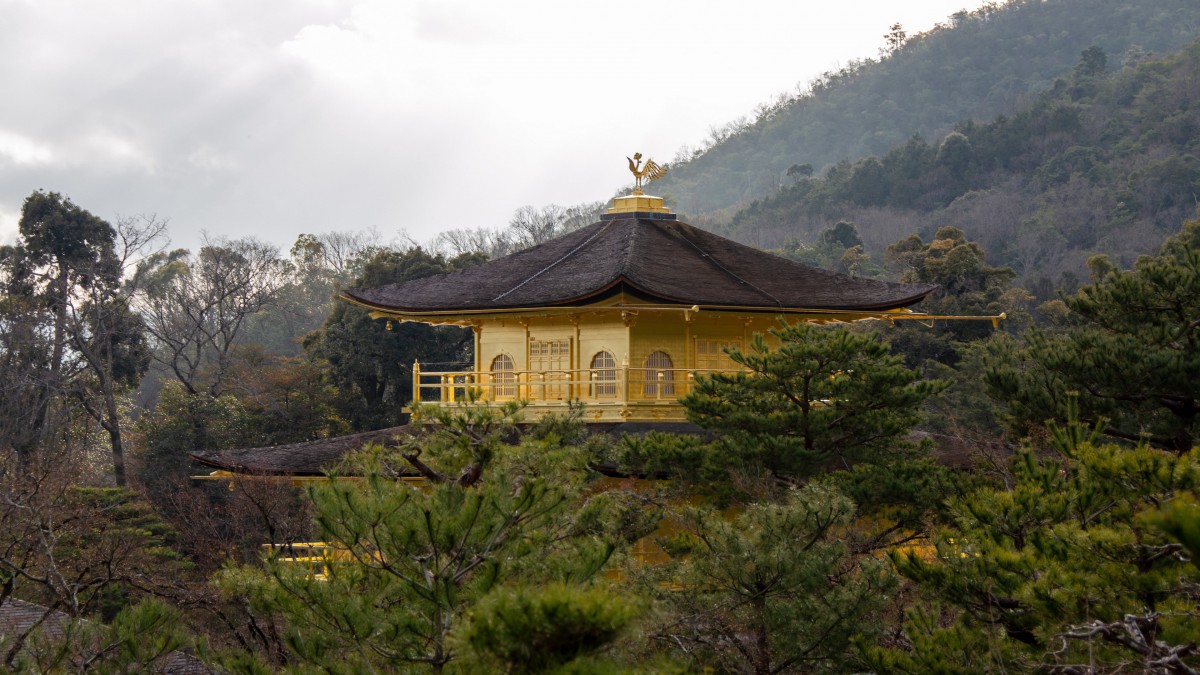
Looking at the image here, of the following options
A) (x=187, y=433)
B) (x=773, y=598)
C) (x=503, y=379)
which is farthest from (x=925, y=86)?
(x=773, y=598)

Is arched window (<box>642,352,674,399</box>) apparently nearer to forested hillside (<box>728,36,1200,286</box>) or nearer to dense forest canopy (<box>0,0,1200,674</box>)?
dense forest canopy (<box>0,0,1200,674</box>)

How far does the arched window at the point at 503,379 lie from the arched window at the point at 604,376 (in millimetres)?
1476

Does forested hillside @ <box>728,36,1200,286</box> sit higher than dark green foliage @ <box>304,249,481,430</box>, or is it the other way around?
forested hillside @ <box>728,36,1200,286</box>

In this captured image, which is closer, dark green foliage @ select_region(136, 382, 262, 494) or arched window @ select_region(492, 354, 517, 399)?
arched window @ select_region(492, 354, 517, 399)

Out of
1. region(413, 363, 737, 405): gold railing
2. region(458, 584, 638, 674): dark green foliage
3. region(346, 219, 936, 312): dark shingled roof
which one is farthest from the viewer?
region(346, 219, 936, 312): dark shingled roof

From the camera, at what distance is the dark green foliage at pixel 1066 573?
888 centimetres

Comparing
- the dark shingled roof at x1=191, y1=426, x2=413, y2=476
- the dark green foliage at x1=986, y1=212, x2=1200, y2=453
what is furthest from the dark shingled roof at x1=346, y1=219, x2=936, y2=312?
the dark green foliage at x1=986, y1=212, x2=1200, y2=453

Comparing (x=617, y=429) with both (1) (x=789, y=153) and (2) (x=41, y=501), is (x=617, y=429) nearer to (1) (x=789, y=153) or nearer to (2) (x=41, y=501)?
(2) (x=41, y=501)

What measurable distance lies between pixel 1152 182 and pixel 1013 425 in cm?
5328

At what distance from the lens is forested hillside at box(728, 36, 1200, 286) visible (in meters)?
66.3

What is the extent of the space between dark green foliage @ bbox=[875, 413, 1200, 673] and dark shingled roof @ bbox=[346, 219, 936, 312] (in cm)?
875

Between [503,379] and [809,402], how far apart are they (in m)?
6.08

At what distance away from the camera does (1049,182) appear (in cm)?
7375

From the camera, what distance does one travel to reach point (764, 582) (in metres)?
12.7
